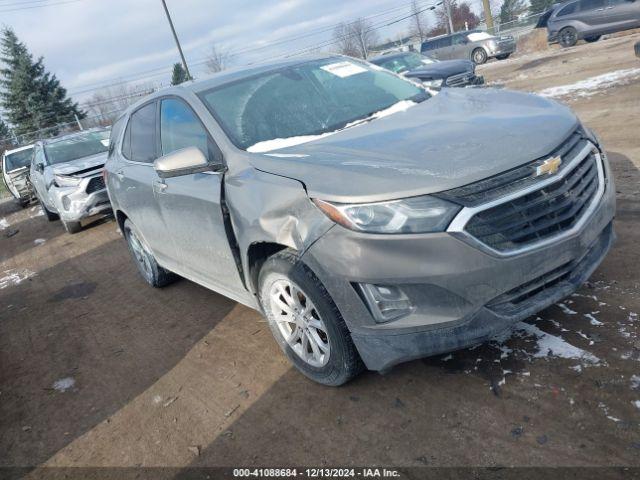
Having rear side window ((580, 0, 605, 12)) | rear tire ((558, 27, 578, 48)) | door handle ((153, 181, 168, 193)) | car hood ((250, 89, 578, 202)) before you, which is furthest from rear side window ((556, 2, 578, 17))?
door handle ((153, 181, 168, 193))

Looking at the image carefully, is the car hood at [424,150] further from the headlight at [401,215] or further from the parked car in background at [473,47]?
the parked car in background at [473,47]

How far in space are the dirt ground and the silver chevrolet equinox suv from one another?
1.11 feet

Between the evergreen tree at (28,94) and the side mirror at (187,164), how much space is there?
4208 cm

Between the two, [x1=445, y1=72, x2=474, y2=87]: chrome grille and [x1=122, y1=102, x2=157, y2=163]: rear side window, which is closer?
[x1=122, y1=102, x2=157, y2=163]: rear side window

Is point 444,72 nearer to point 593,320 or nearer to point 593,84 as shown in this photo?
point 593,84

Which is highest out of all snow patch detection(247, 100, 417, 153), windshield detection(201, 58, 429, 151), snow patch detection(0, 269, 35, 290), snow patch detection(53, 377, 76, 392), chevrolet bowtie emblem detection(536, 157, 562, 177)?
windshield detection(201, 58, 429, 151)

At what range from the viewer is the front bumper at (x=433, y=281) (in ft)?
7.52

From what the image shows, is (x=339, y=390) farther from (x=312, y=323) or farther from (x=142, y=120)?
(x=142, y=120)

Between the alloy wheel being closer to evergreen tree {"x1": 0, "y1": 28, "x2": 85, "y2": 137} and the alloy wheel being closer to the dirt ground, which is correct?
the dirt ground

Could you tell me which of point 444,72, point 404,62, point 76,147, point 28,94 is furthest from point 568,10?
point 28,94

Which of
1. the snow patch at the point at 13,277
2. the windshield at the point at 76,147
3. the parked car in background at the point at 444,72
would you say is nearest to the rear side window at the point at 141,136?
the snow patch at the point at 13,277

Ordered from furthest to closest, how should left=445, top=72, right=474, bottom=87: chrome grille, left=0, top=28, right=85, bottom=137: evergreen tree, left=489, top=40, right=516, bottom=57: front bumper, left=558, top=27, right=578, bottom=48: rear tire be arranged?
left=0, top=28, right=85, bottom=137: evergreen tree
left=489, top=40, right=516, bottom=57: front bumper
left=558, top=27, right=578, bottom=48: rear tire
left=445, top=72, right=474, bottom=87: chrome grille

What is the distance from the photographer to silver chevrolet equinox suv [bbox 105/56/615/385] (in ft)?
7.62

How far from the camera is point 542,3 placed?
2309 inches
